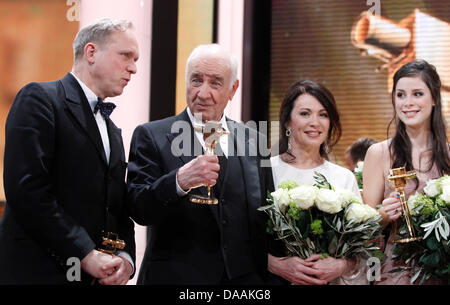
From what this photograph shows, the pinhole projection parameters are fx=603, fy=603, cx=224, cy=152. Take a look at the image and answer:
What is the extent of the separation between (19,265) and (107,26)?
0.97 m

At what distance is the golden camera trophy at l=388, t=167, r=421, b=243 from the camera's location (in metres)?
2.51

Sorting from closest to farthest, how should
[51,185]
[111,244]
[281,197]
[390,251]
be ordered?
[51,185] < [111,244] < [281,197] < [390,251]

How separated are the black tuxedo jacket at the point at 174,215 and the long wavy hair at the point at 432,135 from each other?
0.72 meters

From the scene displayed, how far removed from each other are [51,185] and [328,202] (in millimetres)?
1058

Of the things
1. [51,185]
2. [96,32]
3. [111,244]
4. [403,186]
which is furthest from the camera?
[403,186]

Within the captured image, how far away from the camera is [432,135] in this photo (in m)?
2.83

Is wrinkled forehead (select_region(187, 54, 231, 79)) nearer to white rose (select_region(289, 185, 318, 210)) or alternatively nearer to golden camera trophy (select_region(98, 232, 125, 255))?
white rose (select_region(289, 185, 318, 210))

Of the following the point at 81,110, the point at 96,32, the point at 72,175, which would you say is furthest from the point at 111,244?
the point at 96,32

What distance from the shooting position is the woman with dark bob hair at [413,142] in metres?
2.75

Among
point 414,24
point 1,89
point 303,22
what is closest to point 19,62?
→ point 1,89

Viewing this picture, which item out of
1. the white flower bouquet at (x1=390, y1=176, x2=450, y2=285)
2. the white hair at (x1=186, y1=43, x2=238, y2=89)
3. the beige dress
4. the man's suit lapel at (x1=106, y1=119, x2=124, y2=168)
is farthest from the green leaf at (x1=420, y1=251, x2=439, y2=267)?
the man's suit lapel at (x1=106, y1=119, x2=124, y2=168)

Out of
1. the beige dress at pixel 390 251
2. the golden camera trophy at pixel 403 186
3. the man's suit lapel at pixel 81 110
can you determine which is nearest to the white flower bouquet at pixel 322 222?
the golden camera trophy at pixel 403 186

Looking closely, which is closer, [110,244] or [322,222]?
[110,244]

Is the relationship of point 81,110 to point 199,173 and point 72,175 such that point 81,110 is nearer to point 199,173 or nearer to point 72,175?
point 72,175
